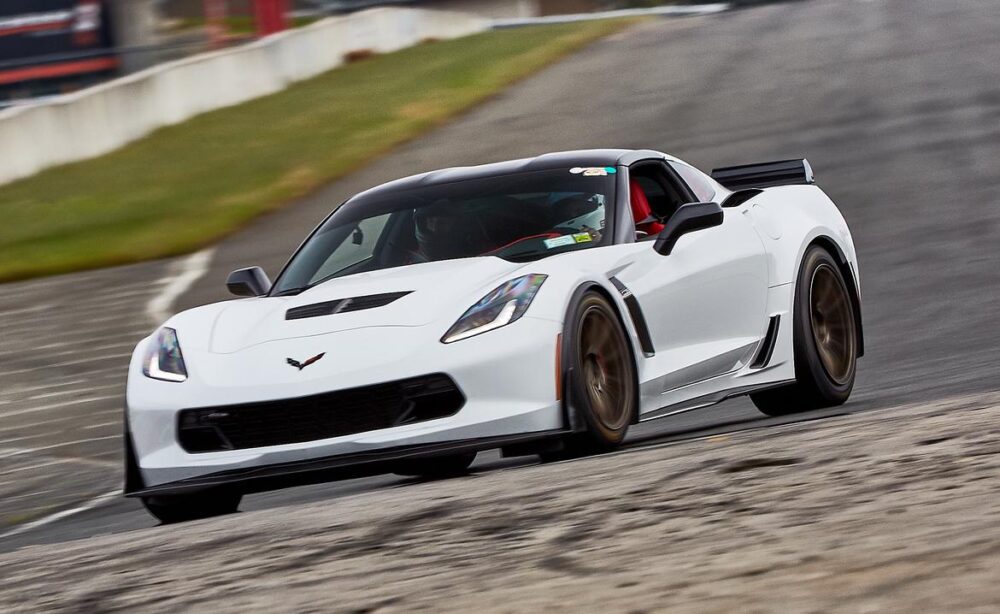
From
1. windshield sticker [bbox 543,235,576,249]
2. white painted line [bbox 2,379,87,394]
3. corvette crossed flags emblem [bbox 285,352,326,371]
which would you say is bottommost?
white painted line [bbox 2,379,87,394]

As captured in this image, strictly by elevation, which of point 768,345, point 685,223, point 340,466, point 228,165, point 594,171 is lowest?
point 228,165

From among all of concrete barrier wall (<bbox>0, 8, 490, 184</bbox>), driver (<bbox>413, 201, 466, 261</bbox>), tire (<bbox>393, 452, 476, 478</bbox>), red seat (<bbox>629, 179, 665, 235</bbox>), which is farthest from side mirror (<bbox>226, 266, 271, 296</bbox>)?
concrete barrier wall (<bbox>0, 8, 490, 184</bbox>)

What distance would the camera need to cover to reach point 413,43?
131ft

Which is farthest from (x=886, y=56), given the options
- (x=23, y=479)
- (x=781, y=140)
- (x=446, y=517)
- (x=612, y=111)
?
(x=446, y=517)

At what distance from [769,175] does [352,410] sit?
12.2ft

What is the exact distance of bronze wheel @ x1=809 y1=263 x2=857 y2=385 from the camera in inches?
329

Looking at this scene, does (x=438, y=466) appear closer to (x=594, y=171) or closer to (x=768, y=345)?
(x=594, y=171)

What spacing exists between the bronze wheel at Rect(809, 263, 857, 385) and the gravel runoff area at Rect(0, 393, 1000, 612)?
266 centimetres

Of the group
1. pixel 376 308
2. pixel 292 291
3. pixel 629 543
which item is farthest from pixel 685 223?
pixel 629 543

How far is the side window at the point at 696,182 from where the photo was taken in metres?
8.21

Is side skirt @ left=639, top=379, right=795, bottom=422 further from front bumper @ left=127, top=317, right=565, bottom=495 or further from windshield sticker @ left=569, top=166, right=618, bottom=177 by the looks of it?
windshield sticker @ left=569, top=166, right=618, bottom=177

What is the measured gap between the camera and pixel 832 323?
28.2ft

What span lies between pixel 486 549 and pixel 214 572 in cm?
66

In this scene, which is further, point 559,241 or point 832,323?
point 832,323
